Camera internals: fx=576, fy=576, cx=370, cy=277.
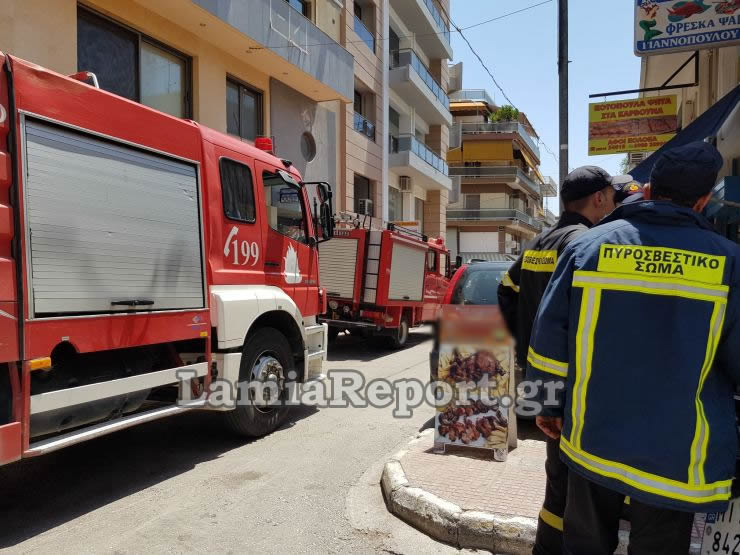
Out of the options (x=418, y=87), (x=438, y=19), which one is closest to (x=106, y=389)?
(x=418, y=87)

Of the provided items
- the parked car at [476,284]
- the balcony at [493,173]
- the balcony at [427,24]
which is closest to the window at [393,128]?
the balcony at [427,24]

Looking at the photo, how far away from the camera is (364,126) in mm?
19656

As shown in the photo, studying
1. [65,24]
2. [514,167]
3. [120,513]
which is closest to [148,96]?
[65,24]

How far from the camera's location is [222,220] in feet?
16.7

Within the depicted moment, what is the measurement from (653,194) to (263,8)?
11.9 m

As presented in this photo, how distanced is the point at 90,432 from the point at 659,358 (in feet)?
11.5

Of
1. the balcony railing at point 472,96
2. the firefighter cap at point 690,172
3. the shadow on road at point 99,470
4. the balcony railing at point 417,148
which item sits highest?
the balcony railing at point 472,96

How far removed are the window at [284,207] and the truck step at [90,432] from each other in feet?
7.22

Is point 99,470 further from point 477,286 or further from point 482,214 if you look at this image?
point 482,214

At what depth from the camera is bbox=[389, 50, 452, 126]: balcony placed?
22.3m

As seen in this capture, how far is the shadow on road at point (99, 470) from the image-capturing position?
3906 mm

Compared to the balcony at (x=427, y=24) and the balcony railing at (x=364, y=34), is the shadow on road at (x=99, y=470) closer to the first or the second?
the balcony railing at (x=364, y=34)

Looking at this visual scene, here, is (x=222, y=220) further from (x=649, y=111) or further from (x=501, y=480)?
(x=649, y=111)

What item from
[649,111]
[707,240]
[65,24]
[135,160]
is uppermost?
[65,24]
